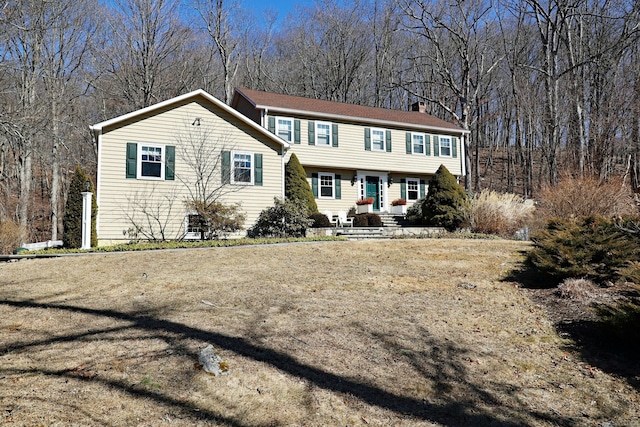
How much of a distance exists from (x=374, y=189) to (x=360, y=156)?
1.92m

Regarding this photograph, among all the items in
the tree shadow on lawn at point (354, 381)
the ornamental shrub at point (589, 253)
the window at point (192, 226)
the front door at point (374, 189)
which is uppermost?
the front door at point (374, 189)

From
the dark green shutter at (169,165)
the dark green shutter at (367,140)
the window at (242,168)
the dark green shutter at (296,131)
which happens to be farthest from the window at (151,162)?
the dark green shutter at (367,140)

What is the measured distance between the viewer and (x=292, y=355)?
449cm

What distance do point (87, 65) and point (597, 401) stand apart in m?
27.4

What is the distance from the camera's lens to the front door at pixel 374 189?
70.2 feet

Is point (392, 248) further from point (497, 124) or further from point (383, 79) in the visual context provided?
point (497, 124)

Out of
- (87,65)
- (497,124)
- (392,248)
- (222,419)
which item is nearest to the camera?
(222,419)

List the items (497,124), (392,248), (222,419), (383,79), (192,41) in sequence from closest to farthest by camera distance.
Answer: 1. (222,419)
2. (392,248)
3. (192,41)
4. (383,79)
5. (497,124)

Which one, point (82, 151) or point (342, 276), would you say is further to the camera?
point (82, 151)

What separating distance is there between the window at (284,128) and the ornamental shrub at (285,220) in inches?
189

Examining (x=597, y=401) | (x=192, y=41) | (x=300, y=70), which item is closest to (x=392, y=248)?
(x=597, y=401)

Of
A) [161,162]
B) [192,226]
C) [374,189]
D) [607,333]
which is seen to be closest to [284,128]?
[374,189]

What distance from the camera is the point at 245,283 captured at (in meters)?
7.38

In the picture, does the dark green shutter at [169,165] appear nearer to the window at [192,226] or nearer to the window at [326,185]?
the window at [192,226]
